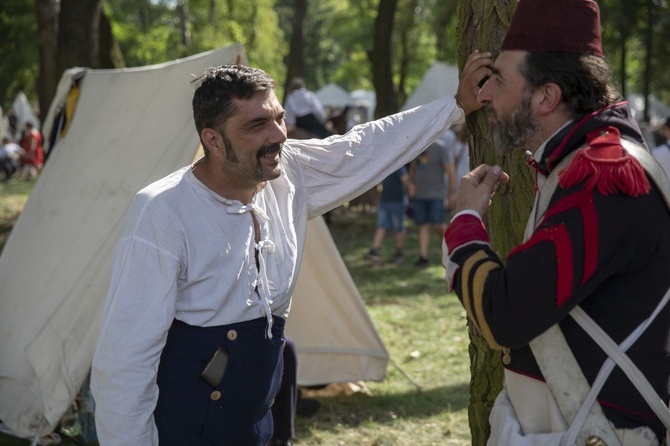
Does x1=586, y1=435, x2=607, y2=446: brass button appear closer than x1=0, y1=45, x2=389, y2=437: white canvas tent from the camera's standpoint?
Yes

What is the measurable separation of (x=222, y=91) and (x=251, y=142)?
0.18 metres

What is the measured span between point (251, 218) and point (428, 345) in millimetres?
5129

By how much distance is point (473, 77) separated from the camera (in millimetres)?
3164

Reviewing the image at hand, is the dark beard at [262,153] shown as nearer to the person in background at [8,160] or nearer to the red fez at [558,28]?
the red fez at [558,28]

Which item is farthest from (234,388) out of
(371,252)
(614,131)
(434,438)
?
(371,252)

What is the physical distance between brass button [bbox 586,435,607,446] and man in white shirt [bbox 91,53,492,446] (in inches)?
41.9

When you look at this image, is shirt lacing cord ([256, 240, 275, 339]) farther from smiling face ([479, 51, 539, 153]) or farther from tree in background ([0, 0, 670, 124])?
tree in background ([0, 0, 670, 124])

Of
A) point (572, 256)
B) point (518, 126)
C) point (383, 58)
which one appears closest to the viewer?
point (572, 256)

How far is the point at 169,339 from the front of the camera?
2760 mm

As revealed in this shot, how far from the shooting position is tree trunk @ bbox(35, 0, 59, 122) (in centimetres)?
1194

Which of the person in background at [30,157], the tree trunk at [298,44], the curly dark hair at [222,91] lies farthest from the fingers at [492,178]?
the person in background at [30,157]

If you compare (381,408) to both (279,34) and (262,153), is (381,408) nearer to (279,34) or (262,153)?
(262,153)

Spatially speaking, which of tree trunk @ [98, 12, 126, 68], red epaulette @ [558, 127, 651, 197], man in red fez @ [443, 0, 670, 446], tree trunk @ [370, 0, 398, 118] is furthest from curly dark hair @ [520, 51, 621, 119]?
tree trunk @ [370, 0, 398, 118]

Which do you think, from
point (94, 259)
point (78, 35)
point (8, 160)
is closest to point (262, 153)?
point (94, 259)
